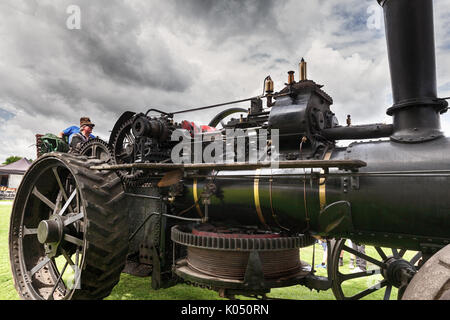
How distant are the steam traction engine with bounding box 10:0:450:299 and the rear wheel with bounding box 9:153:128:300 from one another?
18mm

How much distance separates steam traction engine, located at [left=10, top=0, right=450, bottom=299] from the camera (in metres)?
2.81

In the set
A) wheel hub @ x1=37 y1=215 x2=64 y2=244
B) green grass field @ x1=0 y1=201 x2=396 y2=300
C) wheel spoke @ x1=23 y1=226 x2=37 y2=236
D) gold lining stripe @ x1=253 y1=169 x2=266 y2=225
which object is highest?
gold lining stripe @ x1=253 y1=169 x2=266 y2=225

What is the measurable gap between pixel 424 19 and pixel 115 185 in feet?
12.7

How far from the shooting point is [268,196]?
3.45m

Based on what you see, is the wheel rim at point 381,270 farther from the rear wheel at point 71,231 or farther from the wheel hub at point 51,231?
the wheel hub at point 51,231

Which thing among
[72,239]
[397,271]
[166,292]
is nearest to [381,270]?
[397,271]

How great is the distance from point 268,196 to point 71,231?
2.68m

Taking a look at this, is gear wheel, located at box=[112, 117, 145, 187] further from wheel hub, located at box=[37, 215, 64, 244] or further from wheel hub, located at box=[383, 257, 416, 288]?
wheel hub, located at box=[383, 257, 416, 288]

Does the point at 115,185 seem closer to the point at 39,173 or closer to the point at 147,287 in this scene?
the point at 39,173

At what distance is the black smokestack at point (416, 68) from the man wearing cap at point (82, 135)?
16.6 feet

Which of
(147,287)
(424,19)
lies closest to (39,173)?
(147,287)

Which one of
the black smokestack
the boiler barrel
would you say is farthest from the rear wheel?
the black smokestack

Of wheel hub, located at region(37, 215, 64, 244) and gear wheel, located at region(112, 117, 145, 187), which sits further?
gear wheel, located at region(112, 117, 145, 187)

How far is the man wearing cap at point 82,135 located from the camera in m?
5.90
